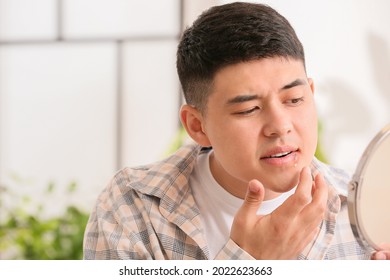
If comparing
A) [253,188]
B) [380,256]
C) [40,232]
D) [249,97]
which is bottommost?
[40,232]

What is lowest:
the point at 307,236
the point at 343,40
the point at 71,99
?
the point at 307,236

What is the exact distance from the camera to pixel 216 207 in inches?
35.3

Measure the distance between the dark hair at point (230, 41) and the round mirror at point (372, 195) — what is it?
0.17 m

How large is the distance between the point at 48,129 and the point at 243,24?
483 millimetres

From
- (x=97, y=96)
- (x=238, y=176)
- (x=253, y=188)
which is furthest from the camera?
(x=97, y=96)

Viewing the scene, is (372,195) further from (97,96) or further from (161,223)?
(97,96)

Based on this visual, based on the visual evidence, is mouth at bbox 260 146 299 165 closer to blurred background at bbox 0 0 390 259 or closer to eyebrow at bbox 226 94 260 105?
eyebrow at bbox 226 94 260 105

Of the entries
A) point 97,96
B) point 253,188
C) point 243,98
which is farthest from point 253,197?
point 97,96

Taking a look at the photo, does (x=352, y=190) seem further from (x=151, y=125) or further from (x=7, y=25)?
(x=7, y=25)

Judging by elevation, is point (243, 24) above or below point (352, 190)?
above

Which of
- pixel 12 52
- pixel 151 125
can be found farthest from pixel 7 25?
pixel 151 125

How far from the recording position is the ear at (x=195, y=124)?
2.92 ft

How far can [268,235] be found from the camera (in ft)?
2.57

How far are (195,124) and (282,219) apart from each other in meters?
0.21
